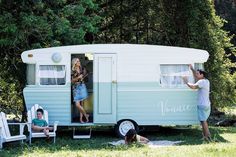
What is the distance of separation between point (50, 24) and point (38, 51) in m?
1.38

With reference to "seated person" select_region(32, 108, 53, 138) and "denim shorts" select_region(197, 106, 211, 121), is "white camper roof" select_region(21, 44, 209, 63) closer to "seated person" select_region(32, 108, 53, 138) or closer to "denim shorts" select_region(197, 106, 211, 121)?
"denim shorts" select_region(197, 106, 211, 121)

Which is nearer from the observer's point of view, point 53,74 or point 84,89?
point 53,74

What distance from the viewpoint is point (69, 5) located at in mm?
15352

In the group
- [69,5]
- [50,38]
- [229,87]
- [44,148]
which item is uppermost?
[69,5]

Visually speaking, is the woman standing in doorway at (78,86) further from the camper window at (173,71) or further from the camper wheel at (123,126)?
the camper window at (173,71)

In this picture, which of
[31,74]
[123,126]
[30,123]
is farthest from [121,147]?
[31,74]

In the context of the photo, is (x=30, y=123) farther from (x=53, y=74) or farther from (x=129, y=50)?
(x=129, y=50)

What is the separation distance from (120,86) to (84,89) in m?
1.06

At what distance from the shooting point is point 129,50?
13.7 meters

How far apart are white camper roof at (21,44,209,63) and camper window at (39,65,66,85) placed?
1.29ft

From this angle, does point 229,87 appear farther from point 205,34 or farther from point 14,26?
point 14,26

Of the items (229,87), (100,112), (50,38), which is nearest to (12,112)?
(50,38)

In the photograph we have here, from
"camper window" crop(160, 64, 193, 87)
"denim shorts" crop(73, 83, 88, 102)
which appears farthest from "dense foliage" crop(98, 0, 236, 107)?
"denim shorts" crop(73, 83, 88, 102)

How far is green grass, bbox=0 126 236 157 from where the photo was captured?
1023cm
